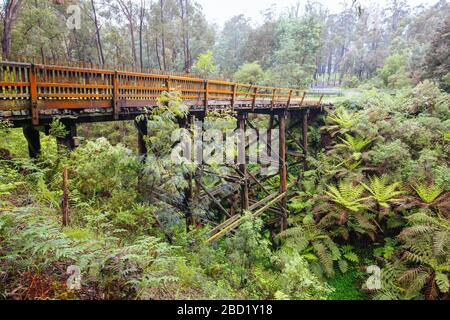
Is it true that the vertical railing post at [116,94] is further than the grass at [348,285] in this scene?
No

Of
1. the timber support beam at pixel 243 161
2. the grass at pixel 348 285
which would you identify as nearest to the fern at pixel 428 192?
the grass at pixel 348 285

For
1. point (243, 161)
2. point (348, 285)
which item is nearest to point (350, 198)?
point (348, 285)

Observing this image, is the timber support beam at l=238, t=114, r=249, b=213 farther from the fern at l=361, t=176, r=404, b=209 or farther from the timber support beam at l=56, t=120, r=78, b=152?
the timber support beam at l=56, t=120, r=78, b=152

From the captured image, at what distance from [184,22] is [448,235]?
22891mm

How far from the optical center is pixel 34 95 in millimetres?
3596

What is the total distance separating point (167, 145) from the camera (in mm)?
4535

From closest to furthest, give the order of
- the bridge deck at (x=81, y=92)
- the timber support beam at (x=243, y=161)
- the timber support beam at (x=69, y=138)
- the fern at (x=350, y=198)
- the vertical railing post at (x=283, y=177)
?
the bridge deck at (x=81, y=92), the timber support beam at (x=69, y=138), the timber support beam at (x=243, y=161), the fern at (x=350, y=198), the vertical railing post at (x=283, y=177)

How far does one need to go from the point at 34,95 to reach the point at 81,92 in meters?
0.70

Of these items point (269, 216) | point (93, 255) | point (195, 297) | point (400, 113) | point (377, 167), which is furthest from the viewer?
point (400, 113)

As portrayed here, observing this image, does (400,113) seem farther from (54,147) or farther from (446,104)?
(54,147)

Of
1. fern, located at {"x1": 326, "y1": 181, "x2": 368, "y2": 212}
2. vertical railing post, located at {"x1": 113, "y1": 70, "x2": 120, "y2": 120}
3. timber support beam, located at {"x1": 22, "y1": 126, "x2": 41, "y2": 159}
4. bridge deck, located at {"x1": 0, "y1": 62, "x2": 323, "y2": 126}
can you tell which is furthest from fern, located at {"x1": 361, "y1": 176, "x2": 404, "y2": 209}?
timber support beam, located at {"x1": 22, "y1": 126, "x2": 41, "y2": 159}

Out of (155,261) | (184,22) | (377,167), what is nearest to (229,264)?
(155,261)

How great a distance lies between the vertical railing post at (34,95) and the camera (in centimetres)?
355

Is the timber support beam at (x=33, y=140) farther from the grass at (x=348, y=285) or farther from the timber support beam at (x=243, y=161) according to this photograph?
the grass at (x=348, y=285)
